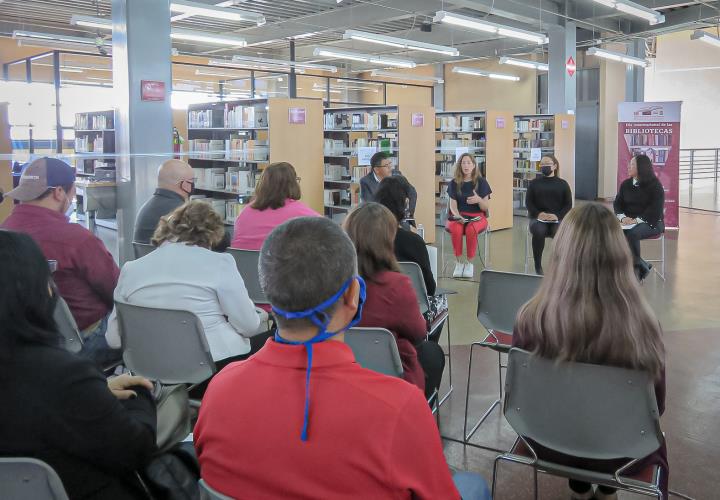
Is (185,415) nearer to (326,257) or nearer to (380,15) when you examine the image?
(326,257)

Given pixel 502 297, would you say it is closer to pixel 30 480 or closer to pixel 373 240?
pixel 373 240

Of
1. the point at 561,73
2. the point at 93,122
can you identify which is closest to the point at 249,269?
the point at 93,122

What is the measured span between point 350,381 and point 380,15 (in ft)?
41.3

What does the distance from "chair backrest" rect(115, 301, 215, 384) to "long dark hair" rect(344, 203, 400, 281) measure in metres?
0.68

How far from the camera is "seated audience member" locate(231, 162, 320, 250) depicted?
4.34m

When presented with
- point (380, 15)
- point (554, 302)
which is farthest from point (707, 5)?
point (554, 302)

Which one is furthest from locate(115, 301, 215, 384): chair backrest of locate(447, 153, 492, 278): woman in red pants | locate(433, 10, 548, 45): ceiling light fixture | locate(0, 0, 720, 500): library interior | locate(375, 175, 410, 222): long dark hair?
locate(433, 10, 548, 45): ceiling light fixture

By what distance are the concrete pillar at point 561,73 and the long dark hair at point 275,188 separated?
→ 9523 mm

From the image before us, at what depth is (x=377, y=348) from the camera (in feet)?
7.88

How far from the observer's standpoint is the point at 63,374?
52.9 inches

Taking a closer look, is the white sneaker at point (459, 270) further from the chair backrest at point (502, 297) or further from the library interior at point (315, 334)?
the chair backrest at point (502, 297)

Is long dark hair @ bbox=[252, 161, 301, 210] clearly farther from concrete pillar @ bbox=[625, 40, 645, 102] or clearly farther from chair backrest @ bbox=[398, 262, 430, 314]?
concrete pillar @ bbox=[625, 40, 645, 102]

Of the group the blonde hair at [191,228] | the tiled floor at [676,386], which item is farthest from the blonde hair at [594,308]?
the blonde hair at [191,228]

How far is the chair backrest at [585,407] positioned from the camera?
195 centimetres
